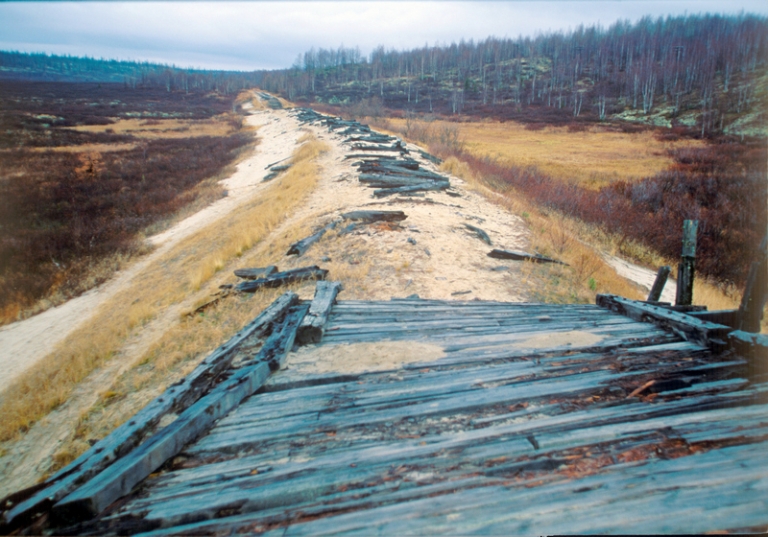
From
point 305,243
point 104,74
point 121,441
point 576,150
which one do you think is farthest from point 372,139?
point 104,74

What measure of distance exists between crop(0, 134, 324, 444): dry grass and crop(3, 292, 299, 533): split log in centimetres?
274

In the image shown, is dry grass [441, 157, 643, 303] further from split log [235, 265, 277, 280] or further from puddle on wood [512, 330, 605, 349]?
split log [235, 265, 277, 280]

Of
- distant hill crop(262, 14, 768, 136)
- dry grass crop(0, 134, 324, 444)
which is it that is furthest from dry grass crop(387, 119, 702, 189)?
dry grass crop(0, 134, 324, 444)

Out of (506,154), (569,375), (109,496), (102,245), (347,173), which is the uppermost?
(506,154)

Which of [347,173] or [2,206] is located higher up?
[347,173]

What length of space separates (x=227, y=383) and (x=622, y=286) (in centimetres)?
715

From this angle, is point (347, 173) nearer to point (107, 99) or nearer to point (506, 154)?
point (506, 154)

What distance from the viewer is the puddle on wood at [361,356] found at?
2.89m

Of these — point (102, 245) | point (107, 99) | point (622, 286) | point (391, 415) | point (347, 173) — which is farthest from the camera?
point (107, 99)

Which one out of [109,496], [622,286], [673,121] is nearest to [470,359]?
[109,496]

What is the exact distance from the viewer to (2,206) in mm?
14914

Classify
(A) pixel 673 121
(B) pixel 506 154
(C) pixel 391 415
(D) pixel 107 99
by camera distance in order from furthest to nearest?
(D) pixel 107 99 → (A) pixel 673 121 → (B) pixel 506 154 → (C) pixel 391 415

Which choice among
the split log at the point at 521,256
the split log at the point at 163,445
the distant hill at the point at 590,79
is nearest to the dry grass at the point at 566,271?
the split log at the point at 521,256

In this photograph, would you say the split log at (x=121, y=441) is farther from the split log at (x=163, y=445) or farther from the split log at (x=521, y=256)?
the split log at (x=521, y=256)
